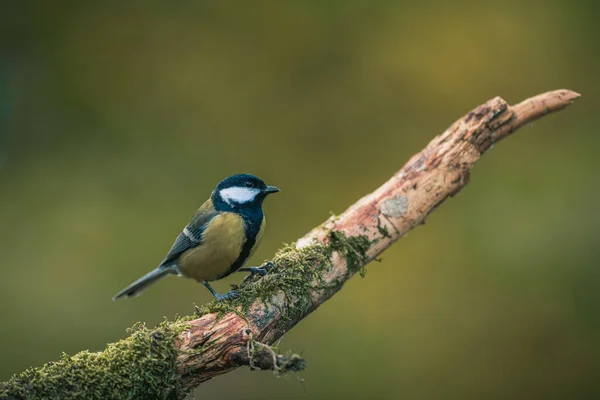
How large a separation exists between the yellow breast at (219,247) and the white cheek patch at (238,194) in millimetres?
74

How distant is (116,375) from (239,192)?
87cm

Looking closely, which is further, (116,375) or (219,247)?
(219,247)

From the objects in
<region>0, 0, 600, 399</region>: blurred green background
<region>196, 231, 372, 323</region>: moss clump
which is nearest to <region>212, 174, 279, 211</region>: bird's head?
<region>196, 231, 372, 323</region>: moss clump

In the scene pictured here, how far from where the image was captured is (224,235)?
2.11 metres

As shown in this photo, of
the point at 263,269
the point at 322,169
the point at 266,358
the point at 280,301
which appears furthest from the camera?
the point at 322,169

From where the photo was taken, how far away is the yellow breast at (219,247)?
83.0 inches

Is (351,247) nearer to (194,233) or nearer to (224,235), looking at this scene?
(224,235)

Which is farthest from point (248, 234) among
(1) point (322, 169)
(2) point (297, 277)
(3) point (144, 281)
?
(1) point (322, 169)

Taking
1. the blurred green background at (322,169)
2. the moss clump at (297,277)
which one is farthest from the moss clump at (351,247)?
the blurred green background at (322,169)

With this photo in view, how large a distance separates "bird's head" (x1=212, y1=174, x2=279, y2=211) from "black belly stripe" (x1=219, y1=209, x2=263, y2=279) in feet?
0.16

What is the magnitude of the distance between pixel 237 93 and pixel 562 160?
7.82ft

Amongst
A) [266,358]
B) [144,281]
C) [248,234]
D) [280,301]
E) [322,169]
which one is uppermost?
[322,169]

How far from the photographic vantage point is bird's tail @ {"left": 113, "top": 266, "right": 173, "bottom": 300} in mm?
2328

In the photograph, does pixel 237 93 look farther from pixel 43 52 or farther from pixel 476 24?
pixel 476 24
